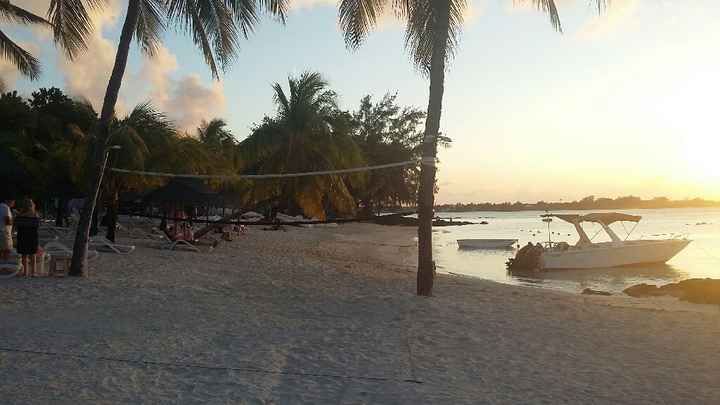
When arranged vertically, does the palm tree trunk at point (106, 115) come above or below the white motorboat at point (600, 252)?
above

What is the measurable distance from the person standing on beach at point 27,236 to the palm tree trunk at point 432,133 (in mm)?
6386

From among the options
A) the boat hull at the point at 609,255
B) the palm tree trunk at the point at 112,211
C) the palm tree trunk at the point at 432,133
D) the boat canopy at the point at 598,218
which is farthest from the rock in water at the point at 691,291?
the palm tree trunk at the point at 112,211

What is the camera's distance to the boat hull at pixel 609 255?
69.1ft

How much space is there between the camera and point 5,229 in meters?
9.91

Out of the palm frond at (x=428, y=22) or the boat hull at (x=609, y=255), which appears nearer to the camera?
the palm frond at (x=428, y=22)

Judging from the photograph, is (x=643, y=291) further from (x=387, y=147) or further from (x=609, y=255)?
(x=387, y=147)

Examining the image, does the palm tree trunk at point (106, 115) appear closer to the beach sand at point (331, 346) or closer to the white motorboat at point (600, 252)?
the beach sand at point (331, 346)

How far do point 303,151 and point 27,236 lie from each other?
42.5ft

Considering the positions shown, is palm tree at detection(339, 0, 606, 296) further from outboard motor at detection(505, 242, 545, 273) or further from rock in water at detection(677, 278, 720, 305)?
outboard motor at detection(505, 242, 545, 273)

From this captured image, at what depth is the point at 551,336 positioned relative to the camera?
6.86 meters

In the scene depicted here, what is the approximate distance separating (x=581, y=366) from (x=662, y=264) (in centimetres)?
2153

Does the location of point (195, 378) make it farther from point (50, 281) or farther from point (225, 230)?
point (225, 230)

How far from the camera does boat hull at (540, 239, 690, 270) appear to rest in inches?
829

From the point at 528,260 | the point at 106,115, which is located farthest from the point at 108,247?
the point at 528,260
